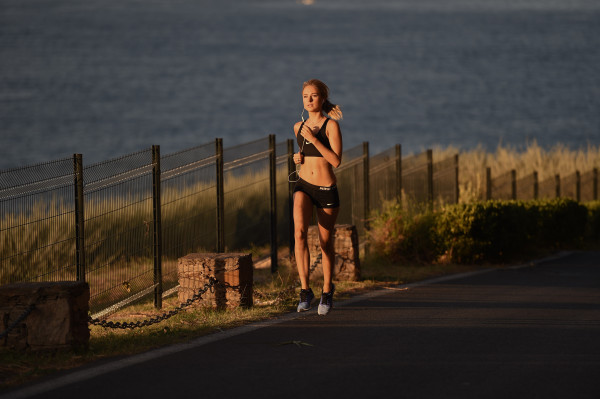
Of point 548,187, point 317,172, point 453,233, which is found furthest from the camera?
point 548,187

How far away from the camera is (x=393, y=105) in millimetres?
139000

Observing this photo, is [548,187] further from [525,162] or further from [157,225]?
[157,225]

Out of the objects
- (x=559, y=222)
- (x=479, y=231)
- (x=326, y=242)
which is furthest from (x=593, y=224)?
(x=326, y=242)

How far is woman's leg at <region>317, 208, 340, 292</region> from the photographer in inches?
389

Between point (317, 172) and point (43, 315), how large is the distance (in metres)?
3.06

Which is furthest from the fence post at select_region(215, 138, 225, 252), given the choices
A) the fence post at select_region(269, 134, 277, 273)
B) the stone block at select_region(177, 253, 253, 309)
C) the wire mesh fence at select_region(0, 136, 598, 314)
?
the stone block at select_region(177, 253, 253, 309)

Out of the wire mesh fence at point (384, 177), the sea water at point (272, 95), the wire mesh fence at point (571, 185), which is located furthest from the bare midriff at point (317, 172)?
the sea water at point (272, 95)

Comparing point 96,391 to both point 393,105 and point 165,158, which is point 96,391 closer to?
point 165,158

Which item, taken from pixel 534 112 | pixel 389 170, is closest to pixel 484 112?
pixel 534 112

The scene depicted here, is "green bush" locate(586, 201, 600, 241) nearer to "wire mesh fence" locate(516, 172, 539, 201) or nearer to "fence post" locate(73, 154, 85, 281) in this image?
"wire mesh fence" locate(516, 172, 539, 201)

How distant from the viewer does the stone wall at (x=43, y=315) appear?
26.1ft

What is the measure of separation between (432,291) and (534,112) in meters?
115

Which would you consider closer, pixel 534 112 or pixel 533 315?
pixel 533 315

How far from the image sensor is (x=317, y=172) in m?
9.73
